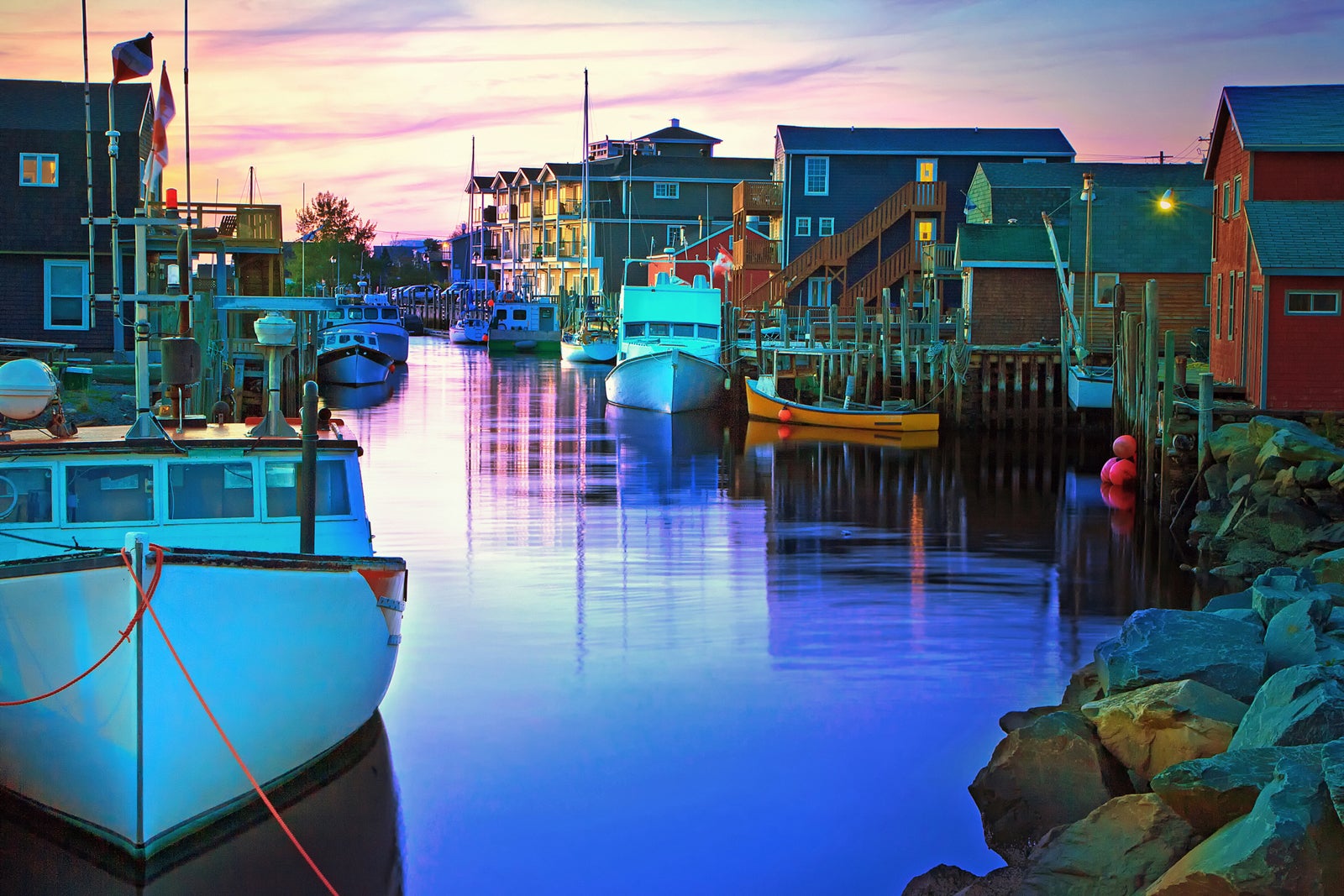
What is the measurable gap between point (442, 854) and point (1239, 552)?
45.2ft

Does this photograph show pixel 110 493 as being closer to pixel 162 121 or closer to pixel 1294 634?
pixel 162 121

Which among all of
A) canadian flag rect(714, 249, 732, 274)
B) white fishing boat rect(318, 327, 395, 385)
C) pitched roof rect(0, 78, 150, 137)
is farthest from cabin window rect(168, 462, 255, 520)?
canadian flag rect(714, 249, 732, 274)

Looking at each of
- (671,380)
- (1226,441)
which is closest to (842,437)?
(671,380)

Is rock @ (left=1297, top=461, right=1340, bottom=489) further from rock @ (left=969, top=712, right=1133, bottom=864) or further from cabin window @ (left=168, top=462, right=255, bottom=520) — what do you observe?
cabin window @ (left=168, top=462, right=255, bottom=520)

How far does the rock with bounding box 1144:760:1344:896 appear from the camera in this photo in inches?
276

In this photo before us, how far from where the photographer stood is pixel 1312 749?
7.94 meters

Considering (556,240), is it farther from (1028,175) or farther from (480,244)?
(1028,175)

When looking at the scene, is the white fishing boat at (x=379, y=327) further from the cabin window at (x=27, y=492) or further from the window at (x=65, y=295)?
the cabin window at (x=27, y=492)

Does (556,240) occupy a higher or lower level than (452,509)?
higher

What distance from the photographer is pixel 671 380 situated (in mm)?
44000

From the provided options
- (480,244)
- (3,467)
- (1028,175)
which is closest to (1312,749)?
(3,467)

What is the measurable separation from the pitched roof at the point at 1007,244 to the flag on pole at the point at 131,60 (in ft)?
121

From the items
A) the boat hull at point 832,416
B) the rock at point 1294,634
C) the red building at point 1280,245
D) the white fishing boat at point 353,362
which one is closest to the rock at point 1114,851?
the rock at point 1294,634

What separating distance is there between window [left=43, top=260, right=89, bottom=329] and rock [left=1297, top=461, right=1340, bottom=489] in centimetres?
2624
